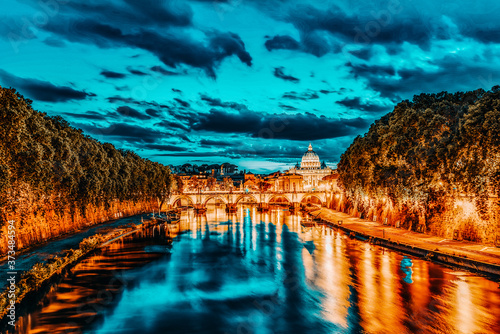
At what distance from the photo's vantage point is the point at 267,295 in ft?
90.5

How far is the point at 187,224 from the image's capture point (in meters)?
74.8

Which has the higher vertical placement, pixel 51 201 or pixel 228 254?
pixel 51 201

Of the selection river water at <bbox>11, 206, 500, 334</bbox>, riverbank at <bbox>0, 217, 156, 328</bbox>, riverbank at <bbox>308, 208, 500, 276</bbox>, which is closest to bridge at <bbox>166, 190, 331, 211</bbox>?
river water at <bbox>11, 206, 500, 334</bbox>

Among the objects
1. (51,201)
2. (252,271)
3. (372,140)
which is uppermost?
(372,140)

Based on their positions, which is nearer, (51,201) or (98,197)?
(51,201)

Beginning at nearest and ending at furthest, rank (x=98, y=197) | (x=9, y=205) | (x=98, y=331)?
1. (x=98, y=331)
2. (x=9, y=205)
3. (x=98, y=197)

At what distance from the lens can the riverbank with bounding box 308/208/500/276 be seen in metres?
27.9

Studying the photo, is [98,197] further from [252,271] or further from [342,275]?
[342,275]

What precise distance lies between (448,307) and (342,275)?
10.2 meters

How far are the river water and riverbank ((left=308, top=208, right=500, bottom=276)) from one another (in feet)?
2.70

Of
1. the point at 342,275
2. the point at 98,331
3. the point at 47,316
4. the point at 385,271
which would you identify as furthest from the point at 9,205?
the point at 385,271

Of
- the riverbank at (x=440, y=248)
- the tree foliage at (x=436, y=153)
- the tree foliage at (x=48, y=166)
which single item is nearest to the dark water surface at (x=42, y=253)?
the tree foliage at (x=48, y=166)

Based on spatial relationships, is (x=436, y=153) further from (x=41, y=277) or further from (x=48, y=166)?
(x=48, y=166)

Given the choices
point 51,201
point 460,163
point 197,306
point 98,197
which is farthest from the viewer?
point 98,197
